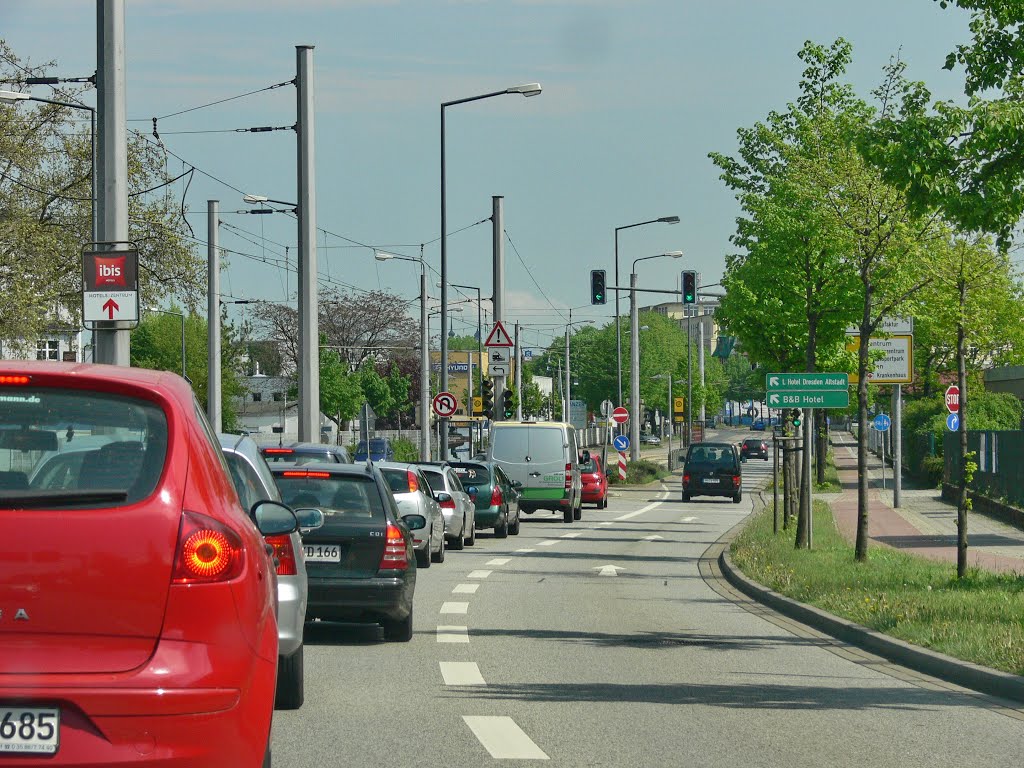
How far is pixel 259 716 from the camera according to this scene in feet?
16.6

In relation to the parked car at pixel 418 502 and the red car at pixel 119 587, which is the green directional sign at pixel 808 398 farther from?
the red car at pixel 119 587

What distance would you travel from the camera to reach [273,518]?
256 inches

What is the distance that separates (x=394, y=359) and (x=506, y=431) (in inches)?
3388

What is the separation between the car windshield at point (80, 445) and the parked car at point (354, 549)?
689cm

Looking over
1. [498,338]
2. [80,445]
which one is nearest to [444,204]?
[498,338]

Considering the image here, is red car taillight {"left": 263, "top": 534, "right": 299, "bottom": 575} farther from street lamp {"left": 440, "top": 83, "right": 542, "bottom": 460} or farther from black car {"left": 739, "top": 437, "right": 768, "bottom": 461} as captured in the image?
black car {"left": 739, "top": 437, "right": 768, "bottom": 461}

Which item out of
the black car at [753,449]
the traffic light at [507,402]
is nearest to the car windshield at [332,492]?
the traffic light at [507,402]

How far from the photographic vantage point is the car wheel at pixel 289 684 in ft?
29.1

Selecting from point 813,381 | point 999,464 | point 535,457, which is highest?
point 813,381

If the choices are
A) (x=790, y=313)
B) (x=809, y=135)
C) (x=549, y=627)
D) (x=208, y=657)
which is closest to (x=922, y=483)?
(x=790, y=313)

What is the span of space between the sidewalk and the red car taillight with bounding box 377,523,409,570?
9.00 meters

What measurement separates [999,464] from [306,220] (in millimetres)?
19816

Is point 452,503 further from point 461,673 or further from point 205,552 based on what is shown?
point 205,552

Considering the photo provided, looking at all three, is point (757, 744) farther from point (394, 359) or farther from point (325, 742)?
point (394, 359)
